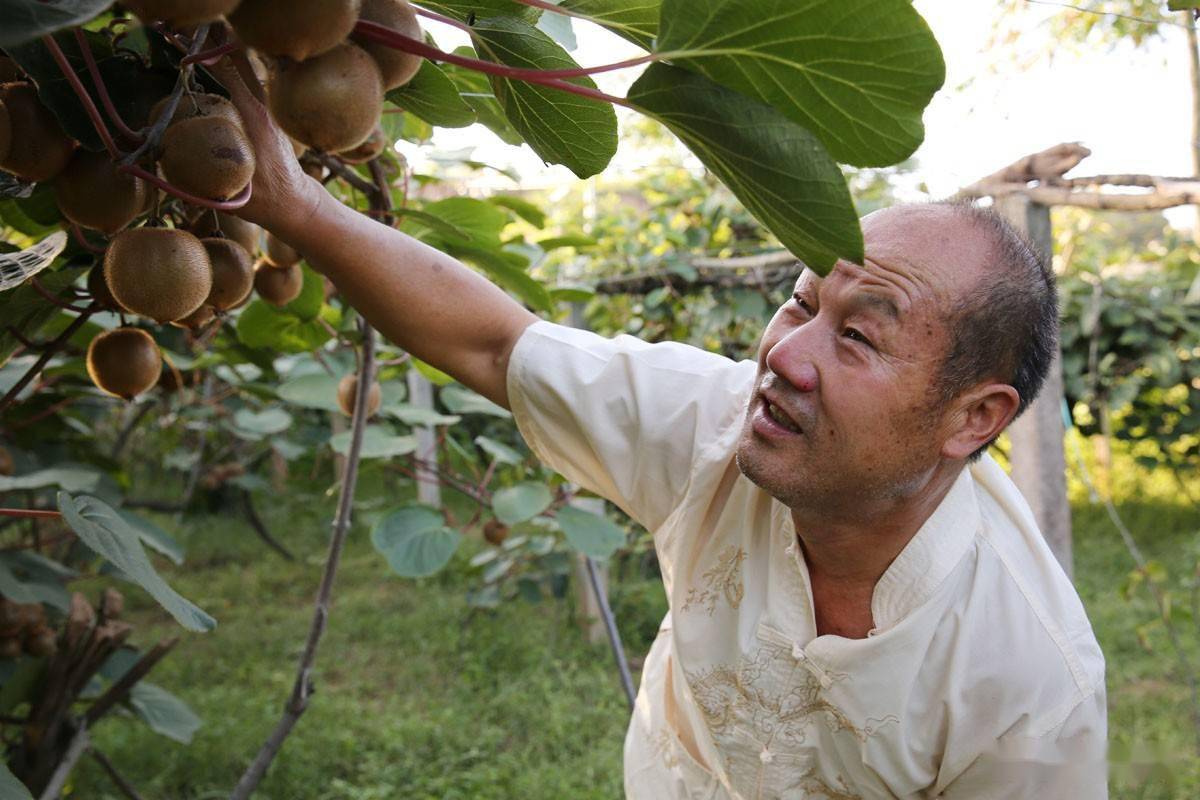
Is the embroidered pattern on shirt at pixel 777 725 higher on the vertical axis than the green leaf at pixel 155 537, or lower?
higher

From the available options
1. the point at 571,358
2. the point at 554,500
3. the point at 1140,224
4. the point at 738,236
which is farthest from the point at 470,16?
the point at 1140,224

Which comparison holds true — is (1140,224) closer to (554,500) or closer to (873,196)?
(873,196)

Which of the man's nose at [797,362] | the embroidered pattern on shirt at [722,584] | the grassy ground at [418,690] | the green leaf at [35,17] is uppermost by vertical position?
the green leaf at [35,17]

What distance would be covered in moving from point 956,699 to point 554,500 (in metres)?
1.46

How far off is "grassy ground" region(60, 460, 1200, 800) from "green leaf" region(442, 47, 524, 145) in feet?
6.70

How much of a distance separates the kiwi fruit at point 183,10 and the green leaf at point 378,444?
171 cm

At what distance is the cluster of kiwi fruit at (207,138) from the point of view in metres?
0.52

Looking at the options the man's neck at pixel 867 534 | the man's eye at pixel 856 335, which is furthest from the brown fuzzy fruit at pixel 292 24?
the man's neck at pixel 867 534

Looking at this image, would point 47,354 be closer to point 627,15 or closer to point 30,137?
point 30,137

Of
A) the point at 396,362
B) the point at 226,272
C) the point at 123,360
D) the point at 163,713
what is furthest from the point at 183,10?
the point at 163,713

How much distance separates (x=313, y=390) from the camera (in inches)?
84.0

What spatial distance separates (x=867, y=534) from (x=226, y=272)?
2.66ft

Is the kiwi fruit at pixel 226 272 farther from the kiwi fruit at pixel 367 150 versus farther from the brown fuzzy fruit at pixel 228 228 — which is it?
the kiwi fruit at pixel 367 150

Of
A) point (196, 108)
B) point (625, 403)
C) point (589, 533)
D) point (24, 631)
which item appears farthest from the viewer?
point (589, 533)
